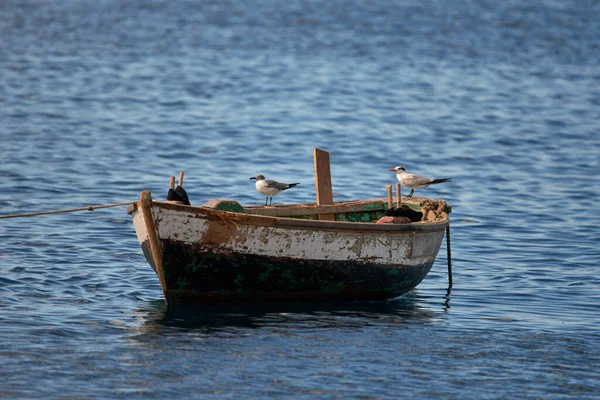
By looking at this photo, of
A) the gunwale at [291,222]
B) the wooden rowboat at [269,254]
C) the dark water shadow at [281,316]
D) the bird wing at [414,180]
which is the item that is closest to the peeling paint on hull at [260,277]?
the wooden rowboat at [269,254]

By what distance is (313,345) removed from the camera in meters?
12.7

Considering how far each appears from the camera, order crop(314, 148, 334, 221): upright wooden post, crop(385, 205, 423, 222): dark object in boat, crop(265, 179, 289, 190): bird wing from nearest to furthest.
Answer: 1. crop(385, 205, 423, 222): dark object in boat
2. crop(265, 179, 289, 190): bird wing
3. crop(314, 148, 334, 221): upright wooden post

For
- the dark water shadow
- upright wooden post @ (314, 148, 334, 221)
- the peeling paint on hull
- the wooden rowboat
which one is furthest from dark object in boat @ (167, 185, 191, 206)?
upright wooden post @ (314, 148, 334, 221)

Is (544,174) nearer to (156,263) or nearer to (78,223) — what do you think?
(78,223)

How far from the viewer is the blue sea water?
12.0 m

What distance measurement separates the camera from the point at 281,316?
13945mm

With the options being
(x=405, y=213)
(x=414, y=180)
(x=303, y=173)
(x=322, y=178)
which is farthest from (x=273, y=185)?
(x=303, y=173)

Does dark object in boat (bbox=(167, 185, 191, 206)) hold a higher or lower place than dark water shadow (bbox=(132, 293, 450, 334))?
higher

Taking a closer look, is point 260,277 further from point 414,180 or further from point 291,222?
point 414,180

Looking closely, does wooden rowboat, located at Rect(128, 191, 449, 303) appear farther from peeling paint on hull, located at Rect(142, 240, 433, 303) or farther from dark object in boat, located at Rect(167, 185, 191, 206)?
dark object in boat, located at Rect(167, 185, 191, 206)

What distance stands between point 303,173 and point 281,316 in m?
14.1

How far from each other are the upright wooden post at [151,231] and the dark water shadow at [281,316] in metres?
0.51

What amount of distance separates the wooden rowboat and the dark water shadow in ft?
0.48

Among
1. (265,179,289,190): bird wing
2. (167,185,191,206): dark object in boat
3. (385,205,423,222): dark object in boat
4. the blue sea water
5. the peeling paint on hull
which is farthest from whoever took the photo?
(265,179,289,190): bird wing
